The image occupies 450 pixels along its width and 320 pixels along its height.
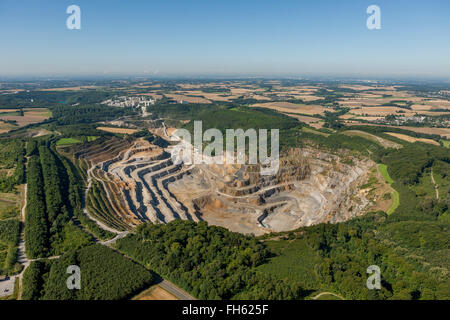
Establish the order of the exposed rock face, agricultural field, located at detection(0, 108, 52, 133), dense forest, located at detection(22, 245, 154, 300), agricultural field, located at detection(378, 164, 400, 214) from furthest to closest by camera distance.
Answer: agricultural field, located at detection(0, 108, 52, 133)
the exposed rock face
agricultural field, located at detection(378, 164, 400, 214)
dense forest, located at detection(22, 245, 154, 300)

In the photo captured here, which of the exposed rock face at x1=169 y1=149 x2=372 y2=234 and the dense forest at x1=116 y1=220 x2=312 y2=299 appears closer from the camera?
the dense forest at x1=116 y1=220 x2=312 y2=299

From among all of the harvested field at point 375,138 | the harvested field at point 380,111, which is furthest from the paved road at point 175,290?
the harvested field at point 380,111

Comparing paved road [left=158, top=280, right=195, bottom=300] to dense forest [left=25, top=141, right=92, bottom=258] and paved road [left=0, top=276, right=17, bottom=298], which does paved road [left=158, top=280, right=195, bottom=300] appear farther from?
paved road [left=0, top=276, right=17, bottom=298]

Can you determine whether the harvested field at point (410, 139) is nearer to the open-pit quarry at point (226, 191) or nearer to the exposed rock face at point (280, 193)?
the open-pit quarry at point (226, 191)

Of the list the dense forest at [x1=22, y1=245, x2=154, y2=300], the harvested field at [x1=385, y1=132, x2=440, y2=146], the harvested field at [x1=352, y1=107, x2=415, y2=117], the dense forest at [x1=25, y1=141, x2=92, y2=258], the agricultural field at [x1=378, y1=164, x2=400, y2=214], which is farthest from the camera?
the harvested field at [x1=352, y1=107, x2=415, y2=117]
